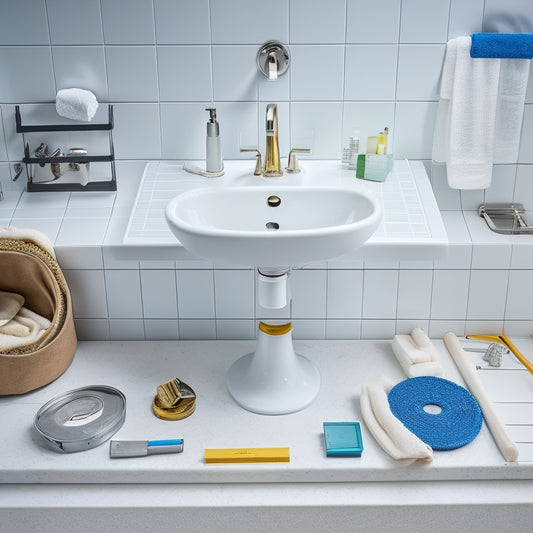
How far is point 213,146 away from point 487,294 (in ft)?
3.33

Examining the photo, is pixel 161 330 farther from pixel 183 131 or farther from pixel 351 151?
pixel 351 151

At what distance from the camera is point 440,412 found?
200 cm

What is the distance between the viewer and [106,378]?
2.19 metres

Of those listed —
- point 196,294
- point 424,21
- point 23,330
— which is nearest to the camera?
point 23,330

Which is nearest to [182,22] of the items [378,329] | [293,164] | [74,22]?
[74,22]

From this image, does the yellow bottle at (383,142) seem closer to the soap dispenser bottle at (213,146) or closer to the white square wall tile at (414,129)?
the white square wall tile at (414,129)

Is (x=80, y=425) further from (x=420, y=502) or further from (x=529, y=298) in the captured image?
(x=529, y=298)

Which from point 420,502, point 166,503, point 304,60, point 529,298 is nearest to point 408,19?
point 304,60

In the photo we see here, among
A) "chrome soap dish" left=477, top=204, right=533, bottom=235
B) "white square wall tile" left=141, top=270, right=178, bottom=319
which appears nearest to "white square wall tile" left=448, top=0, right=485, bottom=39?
"chrome soap dish" left=477, top=204, right=533, bottom=235

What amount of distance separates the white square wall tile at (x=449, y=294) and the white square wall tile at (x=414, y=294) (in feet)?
0.06

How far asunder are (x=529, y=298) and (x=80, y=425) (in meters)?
1.46

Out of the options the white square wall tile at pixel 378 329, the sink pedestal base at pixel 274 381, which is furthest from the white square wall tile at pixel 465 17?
the sink pedestal base at pixel 274 381

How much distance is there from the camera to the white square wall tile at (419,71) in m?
2.26

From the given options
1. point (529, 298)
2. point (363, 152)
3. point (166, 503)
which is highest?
point (363, 152)
